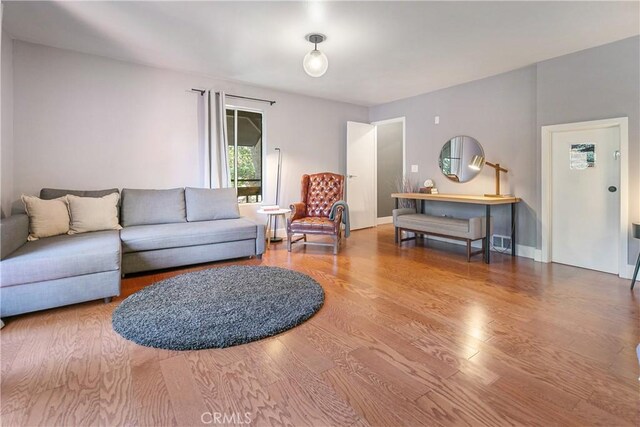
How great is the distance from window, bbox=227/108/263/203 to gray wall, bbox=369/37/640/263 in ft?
8.32

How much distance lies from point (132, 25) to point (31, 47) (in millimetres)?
1383

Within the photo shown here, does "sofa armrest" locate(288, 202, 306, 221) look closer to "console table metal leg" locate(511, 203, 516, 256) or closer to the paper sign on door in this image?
"console table metal leg" locate(511, 203, 516, 256)

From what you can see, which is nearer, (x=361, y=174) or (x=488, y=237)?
(x=488, y=237)

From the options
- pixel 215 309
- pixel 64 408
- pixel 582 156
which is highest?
pixel 582 156

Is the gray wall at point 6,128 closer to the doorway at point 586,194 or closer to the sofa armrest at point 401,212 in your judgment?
the sofa armrest at point 401,212

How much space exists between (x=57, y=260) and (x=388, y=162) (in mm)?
5924

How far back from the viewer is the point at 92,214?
3.26 metres

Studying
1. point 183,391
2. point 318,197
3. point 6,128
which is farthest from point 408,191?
point 6,128

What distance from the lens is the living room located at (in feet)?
5.10

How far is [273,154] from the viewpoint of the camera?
5.12m

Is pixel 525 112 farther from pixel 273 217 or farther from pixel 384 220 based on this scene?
pixel 273 217

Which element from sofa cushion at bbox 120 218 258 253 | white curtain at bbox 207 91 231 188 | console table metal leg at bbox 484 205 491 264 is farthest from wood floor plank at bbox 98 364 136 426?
console table metal leg at bbox 484 205 491 264

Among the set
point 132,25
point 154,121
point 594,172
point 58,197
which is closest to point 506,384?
point 594,172

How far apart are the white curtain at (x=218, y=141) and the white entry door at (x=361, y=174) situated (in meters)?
2.33
